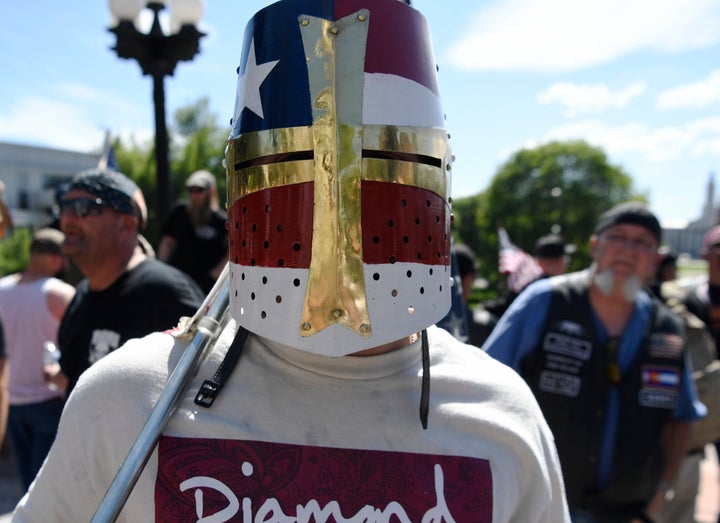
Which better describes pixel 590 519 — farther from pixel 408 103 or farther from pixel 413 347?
pixel 408 103

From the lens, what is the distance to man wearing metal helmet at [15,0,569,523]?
1147 millimetres

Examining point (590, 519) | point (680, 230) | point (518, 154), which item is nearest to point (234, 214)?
point (590, 519)

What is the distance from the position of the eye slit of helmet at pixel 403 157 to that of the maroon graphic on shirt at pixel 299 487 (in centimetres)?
62

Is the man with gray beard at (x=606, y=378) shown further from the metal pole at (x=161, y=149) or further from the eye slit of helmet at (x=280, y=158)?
the metal pole at (x=161, y=149)

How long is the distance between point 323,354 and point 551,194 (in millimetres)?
34174

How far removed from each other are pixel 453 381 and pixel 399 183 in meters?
0.48

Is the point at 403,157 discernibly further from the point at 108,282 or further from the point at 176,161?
the point at 176,161

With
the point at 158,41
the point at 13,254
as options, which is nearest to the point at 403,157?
the point at 158,41

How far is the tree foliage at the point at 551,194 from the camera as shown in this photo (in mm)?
32531

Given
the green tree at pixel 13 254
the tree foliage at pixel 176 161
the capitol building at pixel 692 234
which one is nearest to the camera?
the tree foliage at pixel 176 161

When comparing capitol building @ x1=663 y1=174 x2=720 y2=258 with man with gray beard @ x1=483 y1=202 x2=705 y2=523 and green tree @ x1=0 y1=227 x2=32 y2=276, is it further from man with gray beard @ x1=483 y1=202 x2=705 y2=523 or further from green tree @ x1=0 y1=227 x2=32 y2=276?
man with gray beard @ x1=483 y1=202 x2=705 y2=523

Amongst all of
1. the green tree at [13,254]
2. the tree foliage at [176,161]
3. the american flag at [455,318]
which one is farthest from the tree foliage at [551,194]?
the american flag at [455,318]

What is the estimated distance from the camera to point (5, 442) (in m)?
5.38

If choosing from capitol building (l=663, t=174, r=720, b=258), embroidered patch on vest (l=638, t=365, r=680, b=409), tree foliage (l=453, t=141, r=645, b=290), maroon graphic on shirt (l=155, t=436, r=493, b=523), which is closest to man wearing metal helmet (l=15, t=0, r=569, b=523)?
maroon graphic on shirt (l=155, t=436, r=493, b=523)
